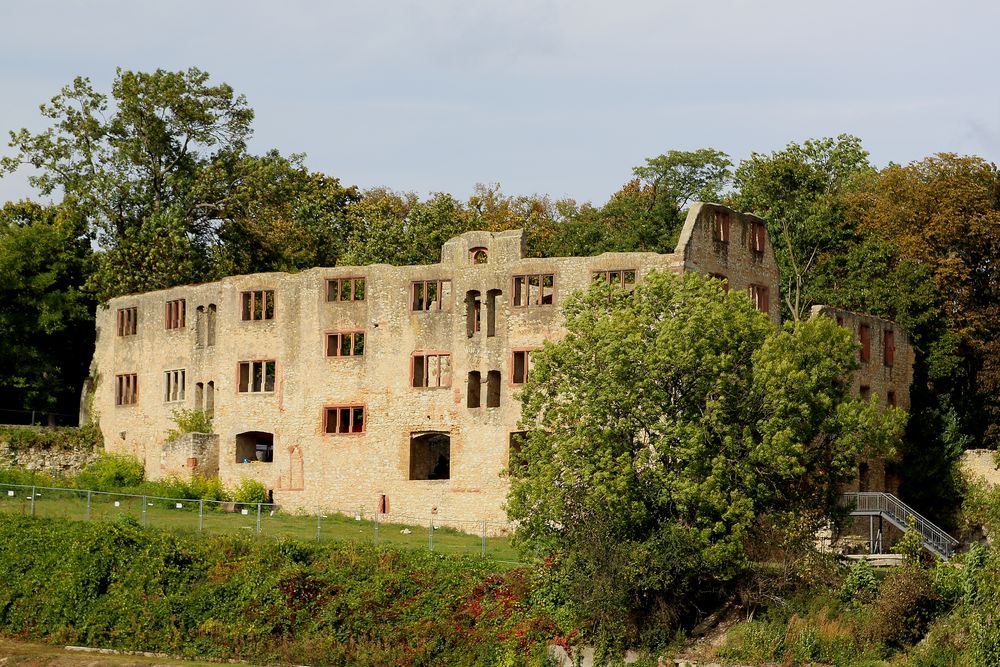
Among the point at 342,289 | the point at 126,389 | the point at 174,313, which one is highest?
the point at 342,289

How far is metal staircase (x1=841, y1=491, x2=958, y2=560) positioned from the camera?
192 feet

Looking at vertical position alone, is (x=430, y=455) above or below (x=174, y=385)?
below

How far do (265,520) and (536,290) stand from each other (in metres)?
11.8

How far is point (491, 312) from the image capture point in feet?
205

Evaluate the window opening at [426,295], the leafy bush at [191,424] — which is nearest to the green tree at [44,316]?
the leafy bush at [191,424]

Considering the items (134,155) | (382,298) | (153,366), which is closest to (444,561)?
(382,298)

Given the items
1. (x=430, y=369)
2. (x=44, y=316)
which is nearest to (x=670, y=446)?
(x=430, y=369)

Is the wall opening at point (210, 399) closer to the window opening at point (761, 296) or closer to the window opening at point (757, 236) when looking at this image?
the window opening at point (761, 296)

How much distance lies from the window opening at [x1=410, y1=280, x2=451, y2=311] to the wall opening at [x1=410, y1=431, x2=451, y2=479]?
439 cm

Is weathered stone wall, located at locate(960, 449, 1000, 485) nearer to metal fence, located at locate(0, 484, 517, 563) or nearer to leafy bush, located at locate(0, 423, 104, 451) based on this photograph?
metal fence, located at locate(0, 484, 517, 563)

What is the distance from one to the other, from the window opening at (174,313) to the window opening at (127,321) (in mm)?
1969

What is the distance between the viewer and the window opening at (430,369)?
62719 mm

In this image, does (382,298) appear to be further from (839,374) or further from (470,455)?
(839,374)

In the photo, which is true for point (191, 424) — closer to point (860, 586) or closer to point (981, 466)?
point (981, 466)
